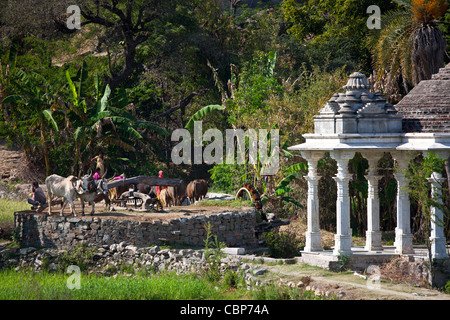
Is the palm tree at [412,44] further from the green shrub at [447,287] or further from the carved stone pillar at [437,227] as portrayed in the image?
the green shrub at [447,287]

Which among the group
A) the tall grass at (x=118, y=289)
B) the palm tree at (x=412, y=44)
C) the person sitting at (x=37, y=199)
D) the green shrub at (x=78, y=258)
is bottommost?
the tall grass at (x=118, y=289)

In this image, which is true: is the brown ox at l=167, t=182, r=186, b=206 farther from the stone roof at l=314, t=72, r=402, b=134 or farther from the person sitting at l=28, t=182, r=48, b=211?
the stone roof at l=314, t=72, r=402, b=134

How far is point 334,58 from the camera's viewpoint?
32438 mm

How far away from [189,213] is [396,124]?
6.65m

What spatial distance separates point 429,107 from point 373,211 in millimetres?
3072

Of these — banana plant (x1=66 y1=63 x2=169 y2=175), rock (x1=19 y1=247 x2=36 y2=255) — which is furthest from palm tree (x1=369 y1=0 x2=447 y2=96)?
rock (x1=19 y1=247 x2=36 y2=255)

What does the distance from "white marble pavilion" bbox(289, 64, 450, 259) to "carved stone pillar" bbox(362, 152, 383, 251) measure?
0.03 metres

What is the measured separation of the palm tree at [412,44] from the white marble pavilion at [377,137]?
4.78 metres

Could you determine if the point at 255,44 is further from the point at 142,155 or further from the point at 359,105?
the point at 359,105

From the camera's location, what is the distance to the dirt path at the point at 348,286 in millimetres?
14992

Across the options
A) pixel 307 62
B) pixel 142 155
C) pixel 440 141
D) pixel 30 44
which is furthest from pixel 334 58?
pixel 440 141

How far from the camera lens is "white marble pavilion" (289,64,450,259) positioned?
17.1 meters

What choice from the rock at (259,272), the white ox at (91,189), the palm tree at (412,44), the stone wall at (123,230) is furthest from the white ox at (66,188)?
the palm tree at (412,44)
